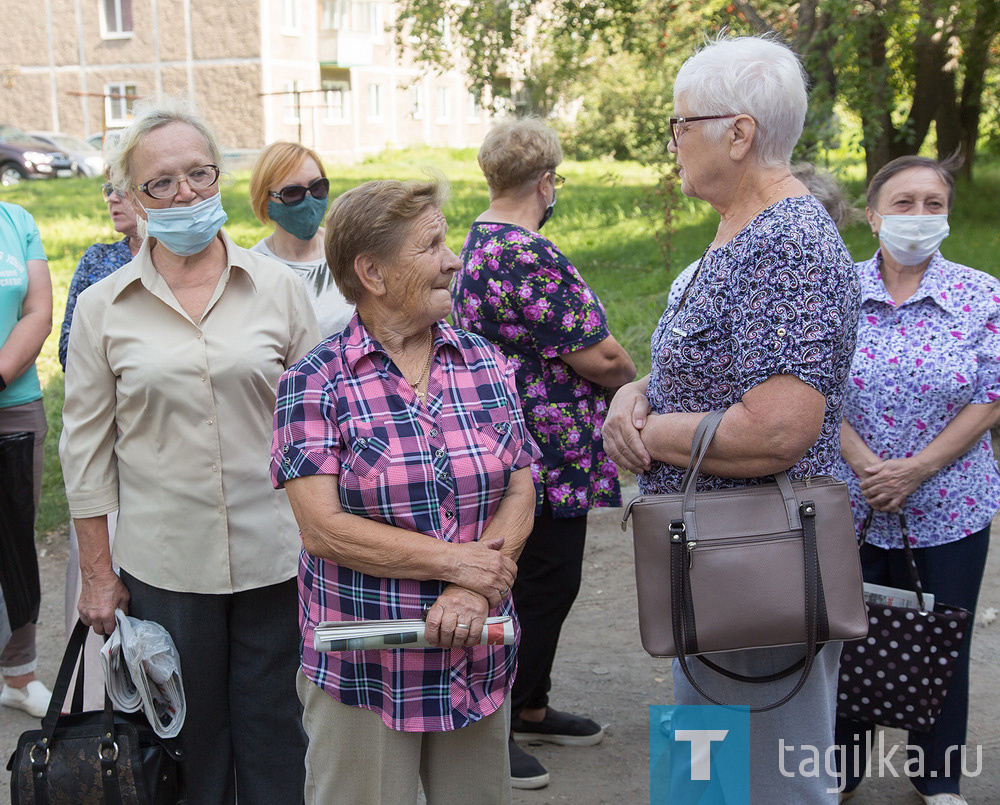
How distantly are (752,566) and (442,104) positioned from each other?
39290 millimetres

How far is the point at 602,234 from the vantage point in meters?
13.6

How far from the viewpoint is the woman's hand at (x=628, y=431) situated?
236 centimetres

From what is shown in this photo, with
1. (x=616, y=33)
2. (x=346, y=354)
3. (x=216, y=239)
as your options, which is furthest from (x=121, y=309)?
(x=616, y=33)

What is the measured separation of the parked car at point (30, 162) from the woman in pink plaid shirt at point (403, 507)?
2538 centimetres

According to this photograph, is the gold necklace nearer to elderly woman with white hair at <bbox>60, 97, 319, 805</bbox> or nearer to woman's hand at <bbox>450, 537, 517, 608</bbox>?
woman's hand at <bbox>450, 537, 517, 608</bbox>

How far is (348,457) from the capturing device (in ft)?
7.40

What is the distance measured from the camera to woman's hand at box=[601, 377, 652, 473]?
236 centimetres

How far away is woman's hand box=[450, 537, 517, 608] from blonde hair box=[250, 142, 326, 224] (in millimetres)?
2129

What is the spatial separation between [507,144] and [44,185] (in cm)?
1896

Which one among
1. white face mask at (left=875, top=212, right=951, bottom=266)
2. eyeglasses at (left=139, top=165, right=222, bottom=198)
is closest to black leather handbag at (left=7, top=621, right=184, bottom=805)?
eyeglasses at (left=139, top=165, right=222, bottom=198)

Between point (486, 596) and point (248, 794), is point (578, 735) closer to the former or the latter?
point (248, 794)

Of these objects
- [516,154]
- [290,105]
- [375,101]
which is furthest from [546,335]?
[375,101]

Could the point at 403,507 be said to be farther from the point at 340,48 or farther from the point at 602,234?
the point at 340,48

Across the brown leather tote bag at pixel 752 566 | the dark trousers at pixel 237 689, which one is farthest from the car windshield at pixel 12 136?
the brown leather tote bag at pixel 752 566
